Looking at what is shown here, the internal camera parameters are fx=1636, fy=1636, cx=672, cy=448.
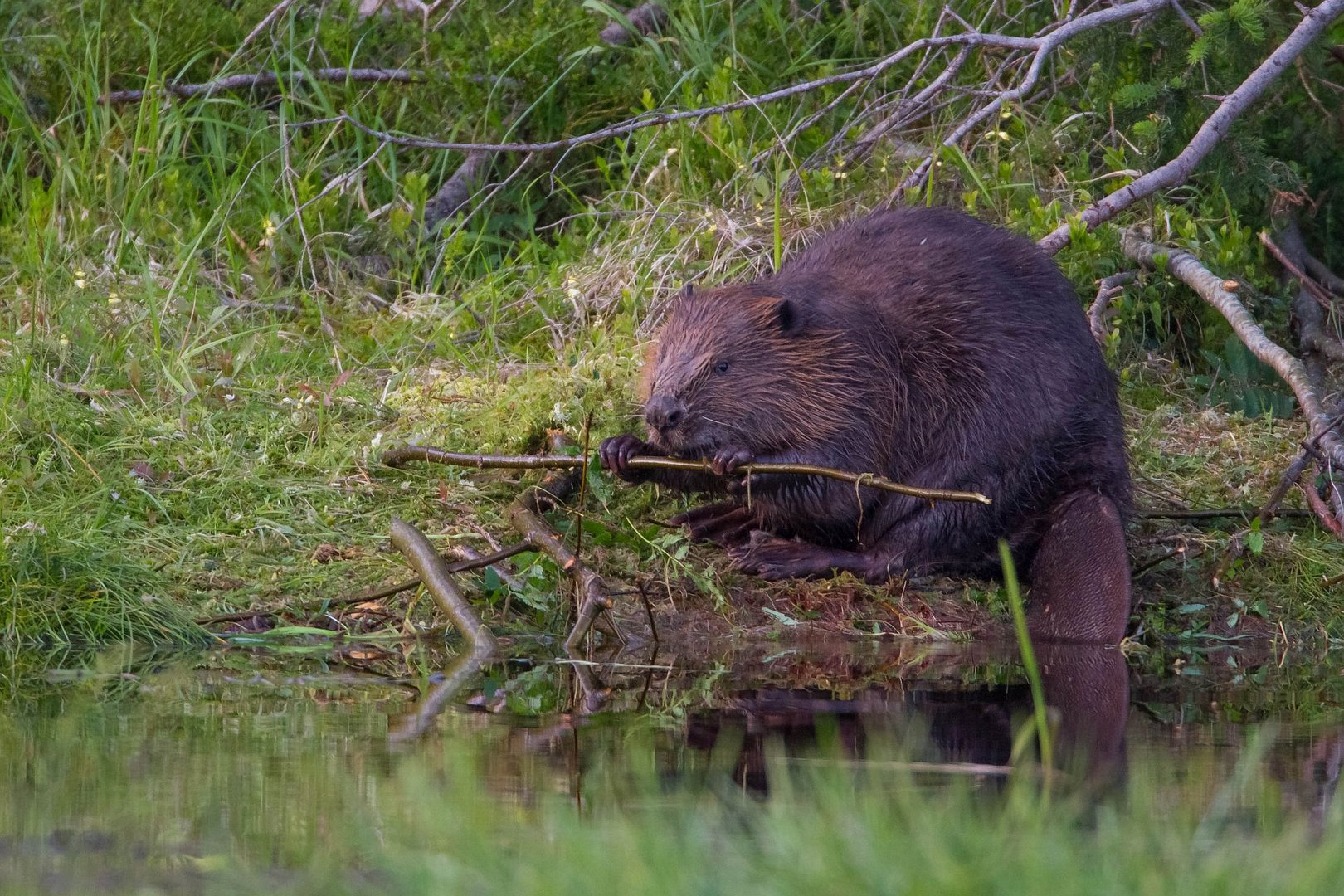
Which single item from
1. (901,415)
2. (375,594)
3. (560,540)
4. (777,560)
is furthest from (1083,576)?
(375,594)

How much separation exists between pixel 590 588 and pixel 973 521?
98cm

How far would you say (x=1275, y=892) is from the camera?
139 centimetres

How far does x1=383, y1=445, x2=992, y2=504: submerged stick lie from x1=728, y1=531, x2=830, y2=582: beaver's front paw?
0.68 ft

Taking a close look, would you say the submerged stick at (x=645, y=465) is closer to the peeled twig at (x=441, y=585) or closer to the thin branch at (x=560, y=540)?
the thin branch at (x=560, y=540)

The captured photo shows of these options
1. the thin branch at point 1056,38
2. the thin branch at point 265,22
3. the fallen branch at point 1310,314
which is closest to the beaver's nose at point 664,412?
the thin branch at point 1056,38

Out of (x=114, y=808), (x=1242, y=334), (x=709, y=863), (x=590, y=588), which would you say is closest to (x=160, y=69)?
(x=590, y=588)

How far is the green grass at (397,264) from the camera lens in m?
3.68

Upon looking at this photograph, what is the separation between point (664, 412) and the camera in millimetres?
3609

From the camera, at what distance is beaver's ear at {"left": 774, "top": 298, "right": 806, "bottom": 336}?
12.3ft

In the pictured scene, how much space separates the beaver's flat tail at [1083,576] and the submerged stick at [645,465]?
0.23 m

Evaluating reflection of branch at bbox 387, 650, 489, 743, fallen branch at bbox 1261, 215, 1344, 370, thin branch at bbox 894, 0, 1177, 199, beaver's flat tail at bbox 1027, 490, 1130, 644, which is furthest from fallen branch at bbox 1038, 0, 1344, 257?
reflection of branch at bbox 387, 650, 489, 743

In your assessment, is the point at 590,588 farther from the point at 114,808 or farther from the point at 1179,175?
the point at 1179,175

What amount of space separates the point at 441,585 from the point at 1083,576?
4.54 ft

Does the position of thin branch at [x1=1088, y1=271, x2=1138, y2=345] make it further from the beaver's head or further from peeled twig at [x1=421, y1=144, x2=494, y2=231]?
peeled twig at [x1=421, y1=144, x2=494, y2=231]
